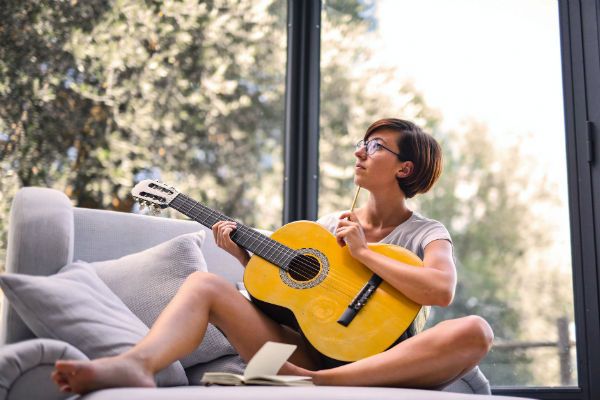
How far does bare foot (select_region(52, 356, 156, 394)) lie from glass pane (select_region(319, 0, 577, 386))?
5.65ft

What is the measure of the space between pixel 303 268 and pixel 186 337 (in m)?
0.48

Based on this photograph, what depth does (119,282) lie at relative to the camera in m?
2.20

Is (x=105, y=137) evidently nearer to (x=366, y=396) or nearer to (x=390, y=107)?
(x=390, y=107)

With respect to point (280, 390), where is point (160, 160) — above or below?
above

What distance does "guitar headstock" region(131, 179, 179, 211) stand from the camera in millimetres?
2336

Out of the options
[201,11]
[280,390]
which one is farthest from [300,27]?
[280,390]

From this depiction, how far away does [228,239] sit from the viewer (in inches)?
87.7

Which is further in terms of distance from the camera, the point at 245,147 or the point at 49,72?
the point at 245,147

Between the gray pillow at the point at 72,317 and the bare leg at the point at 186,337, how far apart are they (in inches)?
6.2

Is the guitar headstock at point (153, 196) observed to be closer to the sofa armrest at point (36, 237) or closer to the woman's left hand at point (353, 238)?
the sofa armrest at point (36, 237)

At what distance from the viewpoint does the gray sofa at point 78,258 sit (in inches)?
60.0

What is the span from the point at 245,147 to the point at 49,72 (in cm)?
87

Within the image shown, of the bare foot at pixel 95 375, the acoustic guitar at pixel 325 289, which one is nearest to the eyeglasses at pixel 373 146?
the acoustic guitar at pixel 325 289

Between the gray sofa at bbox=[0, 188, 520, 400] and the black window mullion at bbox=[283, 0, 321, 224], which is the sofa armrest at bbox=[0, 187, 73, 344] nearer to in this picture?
the gray sofa at bbox=[0, 188, 520, 400]
